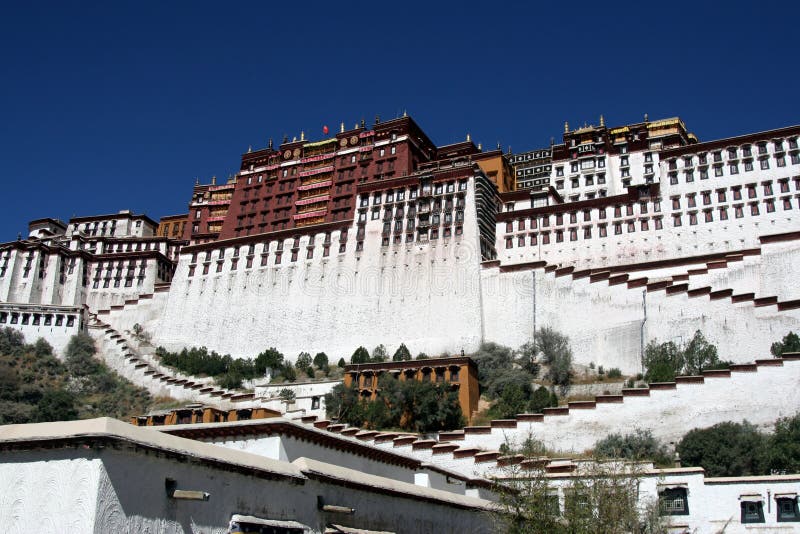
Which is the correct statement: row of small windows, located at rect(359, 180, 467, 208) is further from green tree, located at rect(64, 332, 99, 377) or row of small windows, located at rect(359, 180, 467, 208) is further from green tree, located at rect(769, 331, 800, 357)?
green tree, located at rect(769, 331, 800, 357)

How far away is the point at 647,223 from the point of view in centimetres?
5616

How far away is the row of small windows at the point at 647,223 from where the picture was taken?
53969 mm

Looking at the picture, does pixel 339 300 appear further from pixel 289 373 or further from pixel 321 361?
pixel 289 373

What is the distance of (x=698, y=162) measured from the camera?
190 feet

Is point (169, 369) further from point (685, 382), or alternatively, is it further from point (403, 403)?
point (685, 382)

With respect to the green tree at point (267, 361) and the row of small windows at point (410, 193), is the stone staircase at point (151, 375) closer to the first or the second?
the green tree at point (267, 361)

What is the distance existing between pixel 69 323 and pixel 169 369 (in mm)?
11715

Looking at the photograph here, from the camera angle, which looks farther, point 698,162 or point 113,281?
point 113,281

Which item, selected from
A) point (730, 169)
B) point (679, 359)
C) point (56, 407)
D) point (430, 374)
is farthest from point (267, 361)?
point (730, 169)

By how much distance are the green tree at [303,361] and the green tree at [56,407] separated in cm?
1438

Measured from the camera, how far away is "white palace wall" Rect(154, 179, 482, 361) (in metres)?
56.4

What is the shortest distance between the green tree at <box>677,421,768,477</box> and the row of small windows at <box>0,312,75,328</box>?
4944cm

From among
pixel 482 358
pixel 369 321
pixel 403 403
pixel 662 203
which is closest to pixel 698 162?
pixel 662 203

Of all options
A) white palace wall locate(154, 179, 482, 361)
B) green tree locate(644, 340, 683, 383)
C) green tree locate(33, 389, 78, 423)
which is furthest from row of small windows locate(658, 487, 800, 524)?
green tree locate(33, 389, 78, 423)
